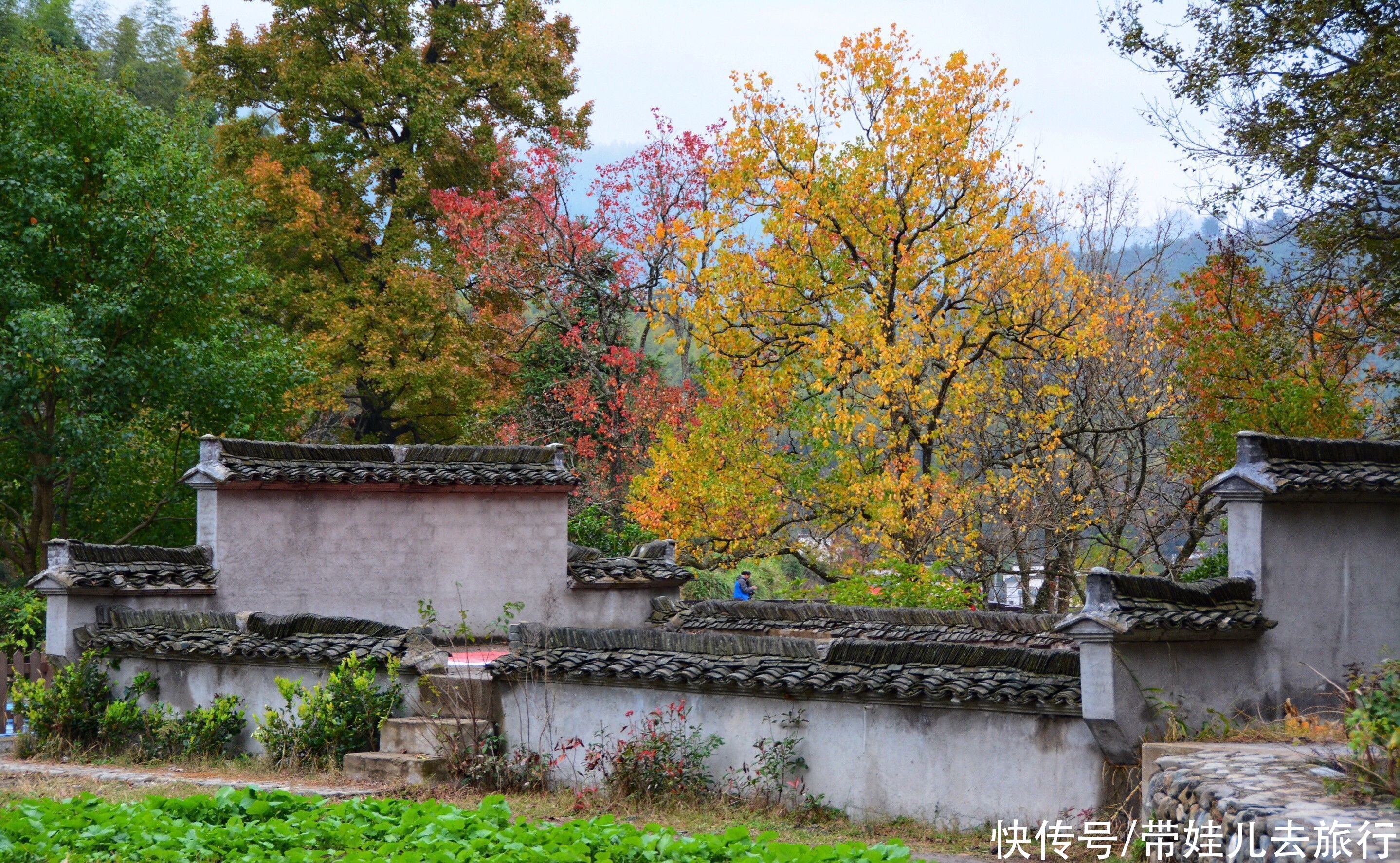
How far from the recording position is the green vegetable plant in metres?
9.99

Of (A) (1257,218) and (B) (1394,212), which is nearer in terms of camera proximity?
(B) (1394,212)

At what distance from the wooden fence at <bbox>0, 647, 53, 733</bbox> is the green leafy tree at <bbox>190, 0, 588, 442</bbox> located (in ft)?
32.0

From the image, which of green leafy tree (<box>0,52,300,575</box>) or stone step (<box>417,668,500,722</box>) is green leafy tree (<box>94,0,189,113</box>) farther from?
stone step (<box>417,668,500,722</box>)

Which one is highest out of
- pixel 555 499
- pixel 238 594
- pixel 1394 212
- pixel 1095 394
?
pixel 1394 212

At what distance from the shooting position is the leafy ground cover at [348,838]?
569 cm

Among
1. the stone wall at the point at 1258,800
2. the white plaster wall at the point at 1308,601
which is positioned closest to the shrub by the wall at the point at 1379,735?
the stone wall at the point at 1258,800

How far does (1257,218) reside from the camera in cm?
1377

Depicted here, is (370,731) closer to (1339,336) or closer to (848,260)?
(848,260)

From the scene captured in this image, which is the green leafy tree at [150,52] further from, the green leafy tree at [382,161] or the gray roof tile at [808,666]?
the gray roof tile at [808,666]

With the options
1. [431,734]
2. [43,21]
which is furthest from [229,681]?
[43,21]

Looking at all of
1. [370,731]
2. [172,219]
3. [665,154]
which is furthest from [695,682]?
[665,154]

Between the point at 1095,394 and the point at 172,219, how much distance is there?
15343 millimetres

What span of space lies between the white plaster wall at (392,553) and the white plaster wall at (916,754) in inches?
154

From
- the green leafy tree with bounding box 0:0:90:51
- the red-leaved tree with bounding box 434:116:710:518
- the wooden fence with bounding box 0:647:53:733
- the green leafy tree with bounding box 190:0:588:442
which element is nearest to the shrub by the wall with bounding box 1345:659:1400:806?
the wooden fence with bounding box 0:647:53:733
